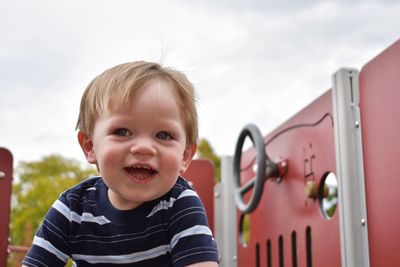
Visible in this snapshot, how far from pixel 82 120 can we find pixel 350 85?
66cm

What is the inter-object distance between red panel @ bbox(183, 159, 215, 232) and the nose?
142cm

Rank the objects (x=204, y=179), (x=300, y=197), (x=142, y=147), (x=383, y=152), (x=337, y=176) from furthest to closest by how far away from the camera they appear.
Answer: (x=204, y=179) < (x=300, y=197) < (x=337, y=176) < (x=383, y=152) < (x=142, y=147)

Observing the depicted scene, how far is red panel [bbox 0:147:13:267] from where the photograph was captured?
1.93 metres

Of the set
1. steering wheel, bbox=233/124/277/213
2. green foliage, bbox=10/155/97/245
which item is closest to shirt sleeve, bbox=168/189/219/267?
steering wheel, bbox=233/124/277/213

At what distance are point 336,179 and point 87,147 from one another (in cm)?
66

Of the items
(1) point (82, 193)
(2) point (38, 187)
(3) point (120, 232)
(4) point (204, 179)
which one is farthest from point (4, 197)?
(2) point (38, 187)

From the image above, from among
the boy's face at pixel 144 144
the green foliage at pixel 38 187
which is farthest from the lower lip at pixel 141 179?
the green foliage at pixel 38 187

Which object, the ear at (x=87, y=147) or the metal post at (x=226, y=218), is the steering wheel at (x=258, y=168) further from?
the ear at (x=87, y=147)

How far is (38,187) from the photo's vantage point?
14172mm

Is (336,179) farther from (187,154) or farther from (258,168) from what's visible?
(187,154)

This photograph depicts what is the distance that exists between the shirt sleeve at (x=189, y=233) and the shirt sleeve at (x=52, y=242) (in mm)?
205

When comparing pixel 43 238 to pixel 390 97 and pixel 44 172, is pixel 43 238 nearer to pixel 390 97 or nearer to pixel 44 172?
pixel 390 97

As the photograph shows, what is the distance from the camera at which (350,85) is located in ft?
4.63

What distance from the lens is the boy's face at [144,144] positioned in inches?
37.9
